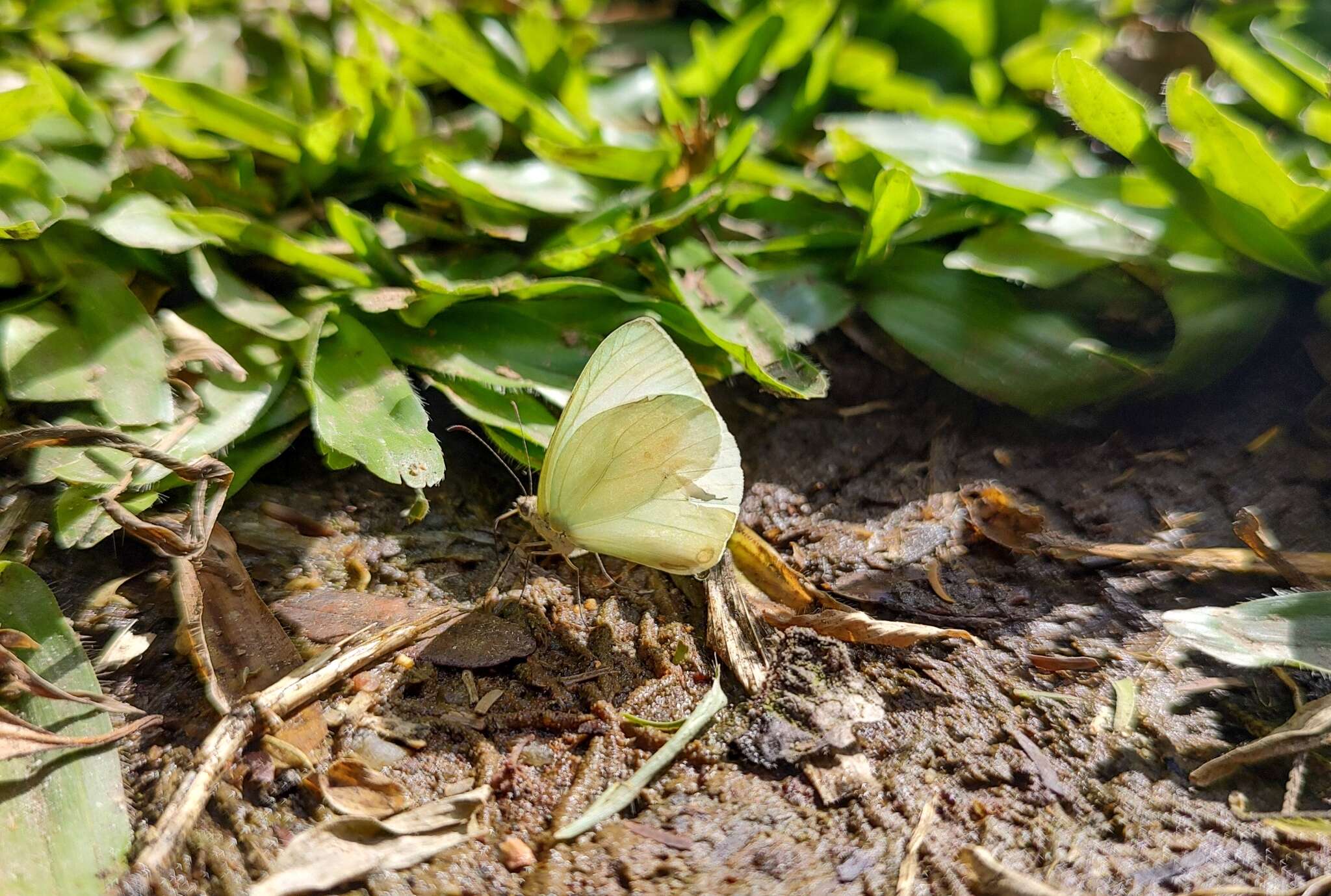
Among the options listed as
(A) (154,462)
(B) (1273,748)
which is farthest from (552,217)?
(B) (1273,748)

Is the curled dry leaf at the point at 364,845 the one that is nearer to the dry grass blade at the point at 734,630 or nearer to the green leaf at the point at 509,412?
the dry grass blade at the point at 734,630

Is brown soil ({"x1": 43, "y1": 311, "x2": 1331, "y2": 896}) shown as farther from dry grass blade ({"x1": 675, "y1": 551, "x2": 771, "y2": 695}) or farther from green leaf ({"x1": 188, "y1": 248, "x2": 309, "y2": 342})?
green leaf ({"x1": 188, "y1": 248, "x2": 309, "y2": 342})

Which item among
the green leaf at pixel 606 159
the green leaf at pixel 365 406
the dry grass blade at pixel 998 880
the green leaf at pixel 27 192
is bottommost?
the dry grass blade at pixel 998 880

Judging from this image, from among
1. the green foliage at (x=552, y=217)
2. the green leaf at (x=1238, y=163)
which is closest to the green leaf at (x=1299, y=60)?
the green foliage at (x=552, y=217)

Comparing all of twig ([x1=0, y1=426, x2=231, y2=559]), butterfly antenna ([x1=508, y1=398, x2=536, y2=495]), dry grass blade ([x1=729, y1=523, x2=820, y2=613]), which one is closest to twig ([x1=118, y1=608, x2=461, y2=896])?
twig ([x1=0, y1=426, x2=231, y2=559])

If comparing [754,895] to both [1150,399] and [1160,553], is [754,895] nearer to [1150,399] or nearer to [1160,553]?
[1160,553]

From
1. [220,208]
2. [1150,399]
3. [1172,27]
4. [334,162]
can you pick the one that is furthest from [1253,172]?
[220,208]

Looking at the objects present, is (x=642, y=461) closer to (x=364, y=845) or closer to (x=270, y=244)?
(x=364, y=845)
